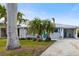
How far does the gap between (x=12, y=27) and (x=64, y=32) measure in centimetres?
216

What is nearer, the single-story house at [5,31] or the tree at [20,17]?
the single-story house at [5,31]

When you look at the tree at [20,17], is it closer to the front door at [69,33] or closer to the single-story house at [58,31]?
the single-story house at [58,31]

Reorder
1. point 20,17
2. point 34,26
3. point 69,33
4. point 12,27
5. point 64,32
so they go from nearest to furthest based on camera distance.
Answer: point 12,27 < point 20,17 < point 69,33 < point 64,32 < point 34,26

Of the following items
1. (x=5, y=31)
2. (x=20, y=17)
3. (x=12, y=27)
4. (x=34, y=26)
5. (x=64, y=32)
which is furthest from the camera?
(x=34, y=26)

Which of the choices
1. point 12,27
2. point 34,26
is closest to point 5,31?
point 12,27

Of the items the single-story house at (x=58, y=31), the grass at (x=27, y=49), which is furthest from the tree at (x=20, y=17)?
the grass at (x=27, y=49)

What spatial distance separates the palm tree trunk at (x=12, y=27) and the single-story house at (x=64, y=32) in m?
1.51

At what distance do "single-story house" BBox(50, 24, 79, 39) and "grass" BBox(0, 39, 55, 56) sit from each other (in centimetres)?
65

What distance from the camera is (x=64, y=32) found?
8305 millimetres

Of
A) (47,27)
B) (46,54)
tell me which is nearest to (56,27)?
(47,27)

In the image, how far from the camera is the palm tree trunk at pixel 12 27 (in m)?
6.86

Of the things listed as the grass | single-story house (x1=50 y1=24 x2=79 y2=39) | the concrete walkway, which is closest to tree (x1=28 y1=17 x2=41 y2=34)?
single-story house (x1=50 y1=24 x2=79 y2=39)

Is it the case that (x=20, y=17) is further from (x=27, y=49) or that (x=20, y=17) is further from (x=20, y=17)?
(x=27, y=49)

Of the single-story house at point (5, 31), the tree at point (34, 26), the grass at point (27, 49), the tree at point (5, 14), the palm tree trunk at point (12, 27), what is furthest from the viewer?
the tree at point (34, 26)
